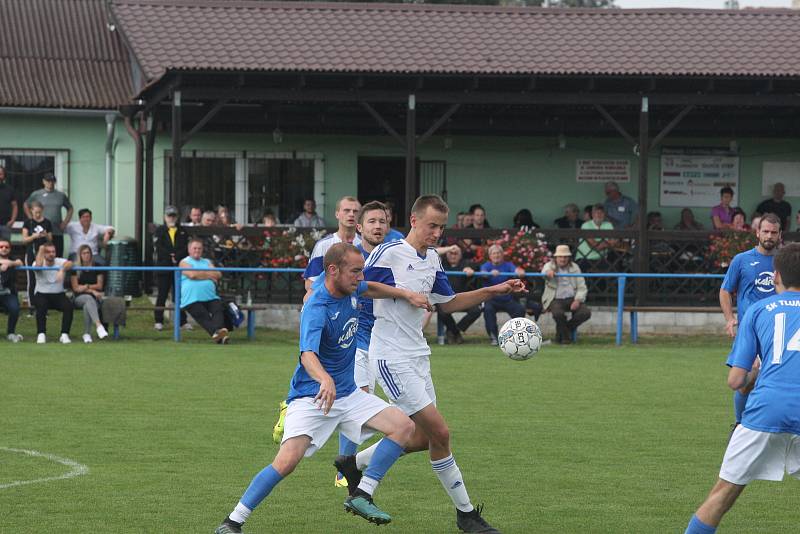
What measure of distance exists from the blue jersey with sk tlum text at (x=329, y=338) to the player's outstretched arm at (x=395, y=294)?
1.09 ft

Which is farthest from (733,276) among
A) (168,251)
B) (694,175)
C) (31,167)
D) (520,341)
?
(31,167)

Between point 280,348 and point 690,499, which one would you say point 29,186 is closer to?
Answer: point 280,348

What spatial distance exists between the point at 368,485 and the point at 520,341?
6.56 ft

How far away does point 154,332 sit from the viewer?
62.6 ft

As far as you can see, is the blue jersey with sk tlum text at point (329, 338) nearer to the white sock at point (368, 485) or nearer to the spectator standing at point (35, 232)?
the white sock at point (368, 485)

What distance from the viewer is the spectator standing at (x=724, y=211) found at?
22.4 metres

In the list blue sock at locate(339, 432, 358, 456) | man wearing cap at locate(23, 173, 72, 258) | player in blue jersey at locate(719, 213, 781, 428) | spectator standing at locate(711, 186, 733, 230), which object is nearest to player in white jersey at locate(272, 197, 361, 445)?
blue sock at locate(339, 432, 358, 456)

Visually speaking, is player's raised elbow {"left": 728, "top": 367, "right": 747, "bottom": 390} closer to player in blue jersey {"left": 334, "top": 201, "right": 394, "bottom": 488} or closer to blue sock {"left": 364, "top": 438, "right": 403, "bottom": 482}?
blue sock {"left": 364, "top": 438, "right": 403, "bottom": 482}

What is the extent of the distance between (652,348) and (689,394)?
16.2 ft

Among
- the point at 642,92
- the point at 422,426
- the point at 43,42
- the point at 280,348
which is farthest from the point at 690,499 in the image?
the point at 43,42

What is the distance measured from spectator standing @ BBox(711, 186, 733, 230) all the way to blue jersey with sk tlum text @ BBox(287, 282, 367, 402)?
1605cm

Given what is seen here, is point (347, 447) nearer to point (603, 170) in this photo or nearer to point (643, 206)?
point (643, 206)

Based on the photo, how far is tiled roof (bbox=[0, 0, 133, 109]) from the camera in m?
23.9

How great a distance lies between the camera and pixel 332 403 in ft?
22.0
